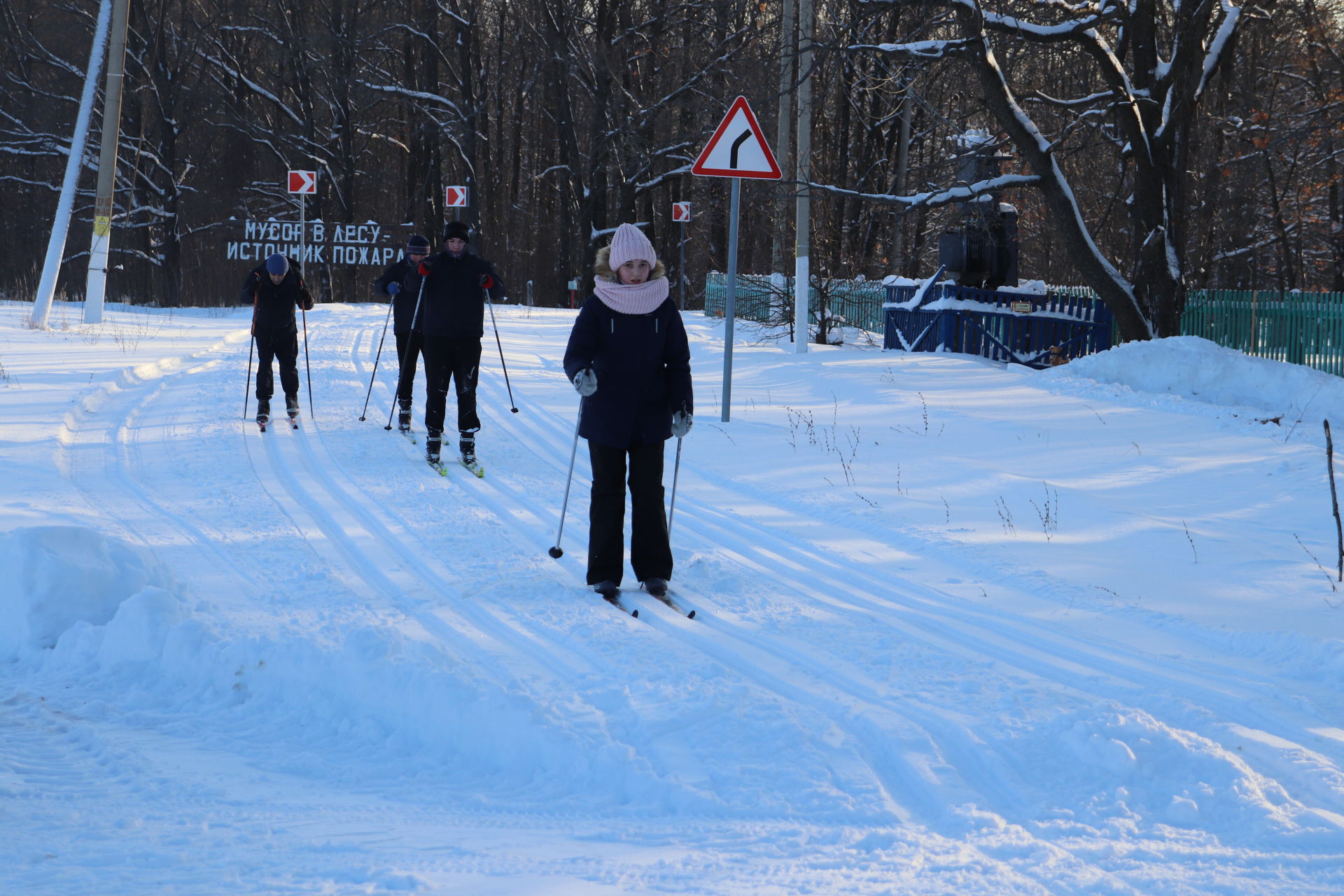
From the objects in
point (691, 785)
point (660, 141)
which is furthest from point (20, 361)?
point (660, 141)

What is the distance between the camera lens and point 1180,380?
14.0 metres

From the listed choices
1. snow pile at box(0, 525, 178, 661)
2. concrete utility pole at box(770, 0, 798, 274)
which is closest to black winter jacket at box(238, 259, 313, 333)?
snow pile at box(0, 525, 178, 661)

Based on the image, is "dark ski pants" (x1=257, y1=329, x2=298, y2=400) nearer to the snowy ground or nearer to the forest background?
the snowy ground

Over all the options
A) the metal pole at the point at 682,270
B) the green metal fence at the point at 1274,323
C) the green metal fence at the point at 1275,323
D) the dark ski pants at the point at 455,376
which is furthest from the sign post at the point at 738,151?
the metal pole at the point at 682,270

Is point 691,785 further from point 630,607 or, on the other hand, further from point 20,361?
point 20,361

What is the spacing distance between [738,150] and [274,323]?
15.6 ft

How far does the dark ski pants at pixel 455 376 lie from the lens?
9.52 metres

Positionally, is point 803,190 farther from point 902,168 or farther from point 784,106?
point 902,168

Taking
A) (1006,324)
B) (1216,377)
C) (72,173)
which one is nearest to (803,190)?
(1006,324)

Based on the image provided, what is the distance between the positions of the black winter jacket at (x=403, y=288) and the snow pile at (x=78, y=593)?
5526 mm

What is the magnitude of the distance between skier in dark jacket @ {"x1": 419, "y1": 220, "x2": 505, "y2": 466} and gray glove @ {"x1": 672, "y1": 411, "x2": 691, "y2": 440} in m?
3.86

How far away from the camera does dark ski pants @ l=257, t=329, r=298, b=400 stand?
10961 mm

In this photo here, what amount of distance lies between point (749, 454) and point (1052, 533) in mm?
3291

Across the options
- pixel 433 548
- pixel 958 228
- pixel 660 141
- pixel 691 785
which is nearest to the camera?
pixel 691 785
